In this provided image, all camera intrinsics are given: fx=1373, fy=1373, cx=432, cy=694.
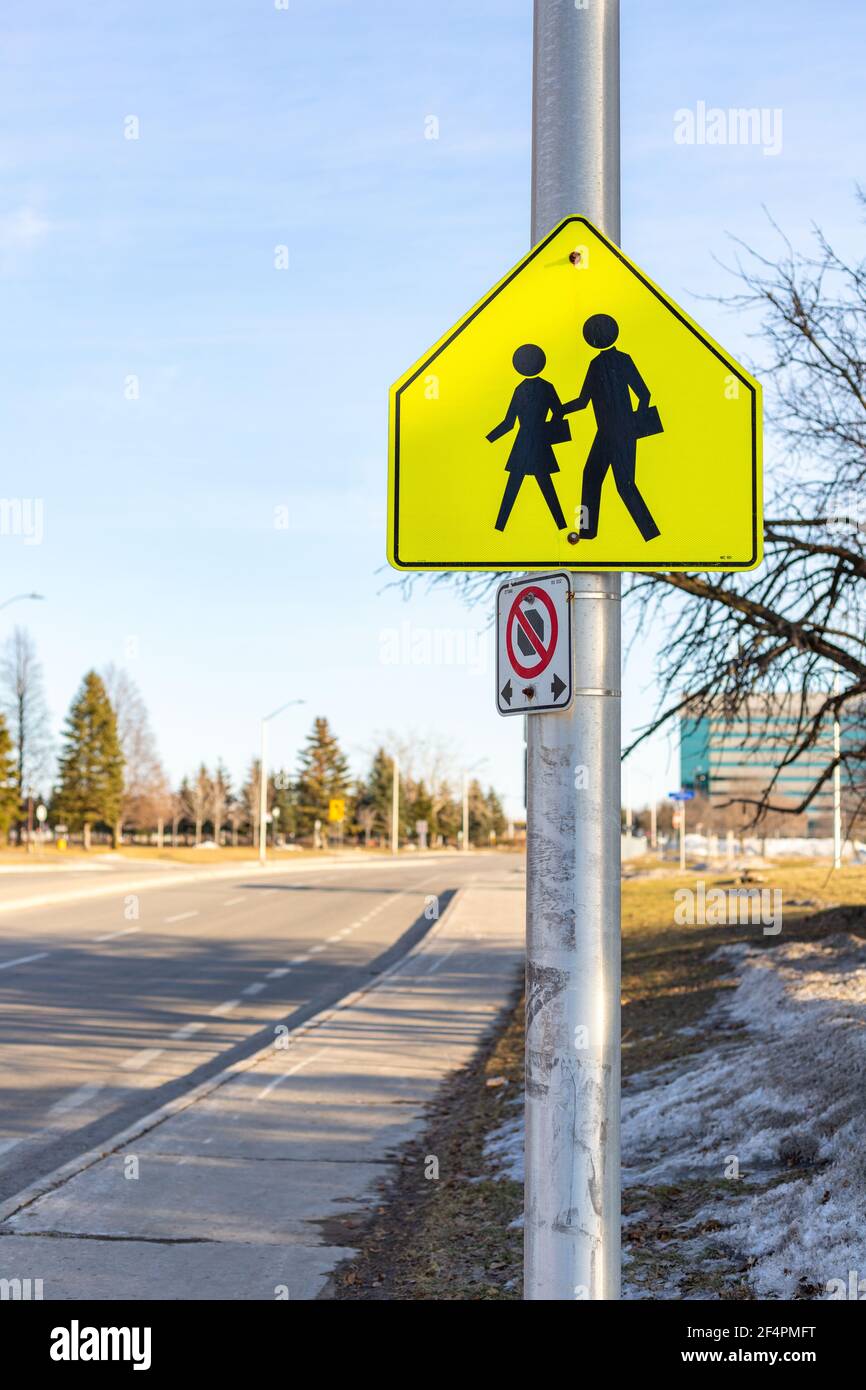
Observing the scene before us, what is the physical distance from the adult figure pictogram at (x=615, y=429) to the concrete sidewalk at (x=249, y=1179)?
3552 millimetres

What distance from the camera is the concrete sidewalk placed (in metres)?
5.45

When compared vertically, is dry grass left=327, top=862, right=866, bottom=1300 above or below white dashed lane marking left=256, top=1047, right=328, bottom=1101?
above

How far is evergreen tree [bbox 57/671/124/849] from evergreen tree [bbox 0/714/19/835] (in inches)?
408

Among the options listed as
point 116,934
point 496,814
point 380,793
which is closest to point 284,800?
point 380,793

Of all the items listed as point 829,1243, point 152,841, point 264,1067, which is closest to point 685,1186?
point 829,1243

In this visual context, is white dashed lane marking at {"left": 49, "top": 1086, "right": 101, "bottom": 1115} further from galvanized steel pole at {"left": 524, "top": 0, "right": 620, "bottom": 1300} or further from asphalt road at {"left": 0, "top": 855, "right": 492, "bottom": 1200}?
galvanized steel pole at {"left": 524, "top": 0, "right": 620, "bottom": 1300}

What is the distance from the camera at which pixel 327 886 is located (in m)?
→ 39.4

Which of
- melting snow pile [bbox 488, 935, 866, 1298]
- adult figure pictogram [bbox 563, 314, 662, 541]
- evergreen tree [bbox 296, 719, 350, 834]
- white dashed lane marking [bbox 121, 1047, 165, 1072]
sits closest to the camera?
adult figure pictogram [bbox 563, 314, 662, 541]

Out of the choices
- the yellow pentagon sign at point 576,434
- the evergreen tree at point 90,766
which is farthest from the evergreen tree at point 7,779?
the yellow pentagon sign at point 576,434

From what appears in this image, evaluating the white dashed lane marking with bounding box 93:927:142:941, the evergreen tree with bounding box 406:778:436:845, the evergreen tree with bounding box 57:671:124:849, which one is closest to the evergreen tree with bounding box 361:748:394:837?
the evergreen tree with bounding box 406:778:436:845

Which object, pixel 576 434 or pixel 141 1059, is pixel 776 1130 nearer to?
pixel 576 434

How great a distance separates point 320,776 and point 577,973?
417 ft

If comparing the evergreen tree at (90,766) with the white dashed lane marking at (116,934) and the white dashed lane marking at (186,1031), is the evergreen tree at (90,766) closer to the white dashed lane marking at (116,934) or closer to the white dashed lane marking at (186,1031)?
the white dashed lane marking at (116,934)

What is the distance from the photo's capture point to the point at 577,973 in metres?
2.84
